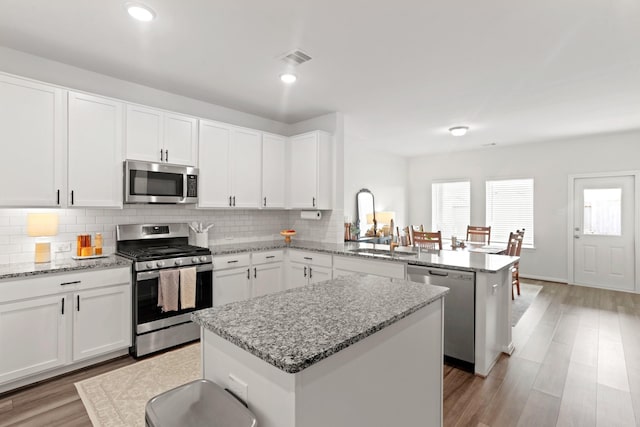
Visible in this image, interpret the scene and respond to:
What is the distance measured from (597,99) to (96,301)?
5.80m

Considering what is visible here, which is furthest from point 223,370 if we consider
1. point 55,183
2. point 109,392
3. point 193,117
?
point 193,117

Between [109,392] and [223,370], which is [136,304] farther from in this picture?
[223,370]

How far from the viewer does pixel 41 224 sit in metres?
2.76

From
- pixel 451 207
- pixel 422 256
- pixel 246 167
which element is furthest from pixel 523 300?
pixel 246 167

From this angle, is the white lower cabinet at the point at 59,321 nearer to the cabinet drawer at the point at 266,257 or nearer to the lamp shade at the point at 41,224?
the lamp shade at the point at 41,224

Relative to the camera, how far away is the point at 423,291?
1754mm

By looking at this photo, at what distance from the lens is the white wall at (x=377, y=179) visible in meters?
6.39

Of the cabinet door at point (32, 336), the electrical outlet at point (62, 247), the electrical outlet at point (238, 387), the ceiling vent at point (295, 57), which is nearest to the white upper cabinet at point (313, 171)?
the ceiling vent at point (295, 57)

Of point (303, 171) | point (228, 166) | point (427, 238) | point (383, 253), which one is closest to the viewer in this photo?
point (383, 253)

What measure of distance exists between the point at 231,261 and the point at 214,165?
1164mm

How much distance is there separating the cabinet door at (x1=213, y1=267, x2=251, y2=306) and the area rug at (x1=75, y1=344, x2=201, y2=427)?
65 cm

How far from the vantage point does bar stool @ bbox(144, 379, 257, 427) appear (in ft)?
3.36

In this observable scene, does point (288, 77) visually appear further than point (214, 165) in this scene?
No

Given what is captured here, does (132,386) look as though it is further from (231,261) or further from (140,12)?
(140,12)
